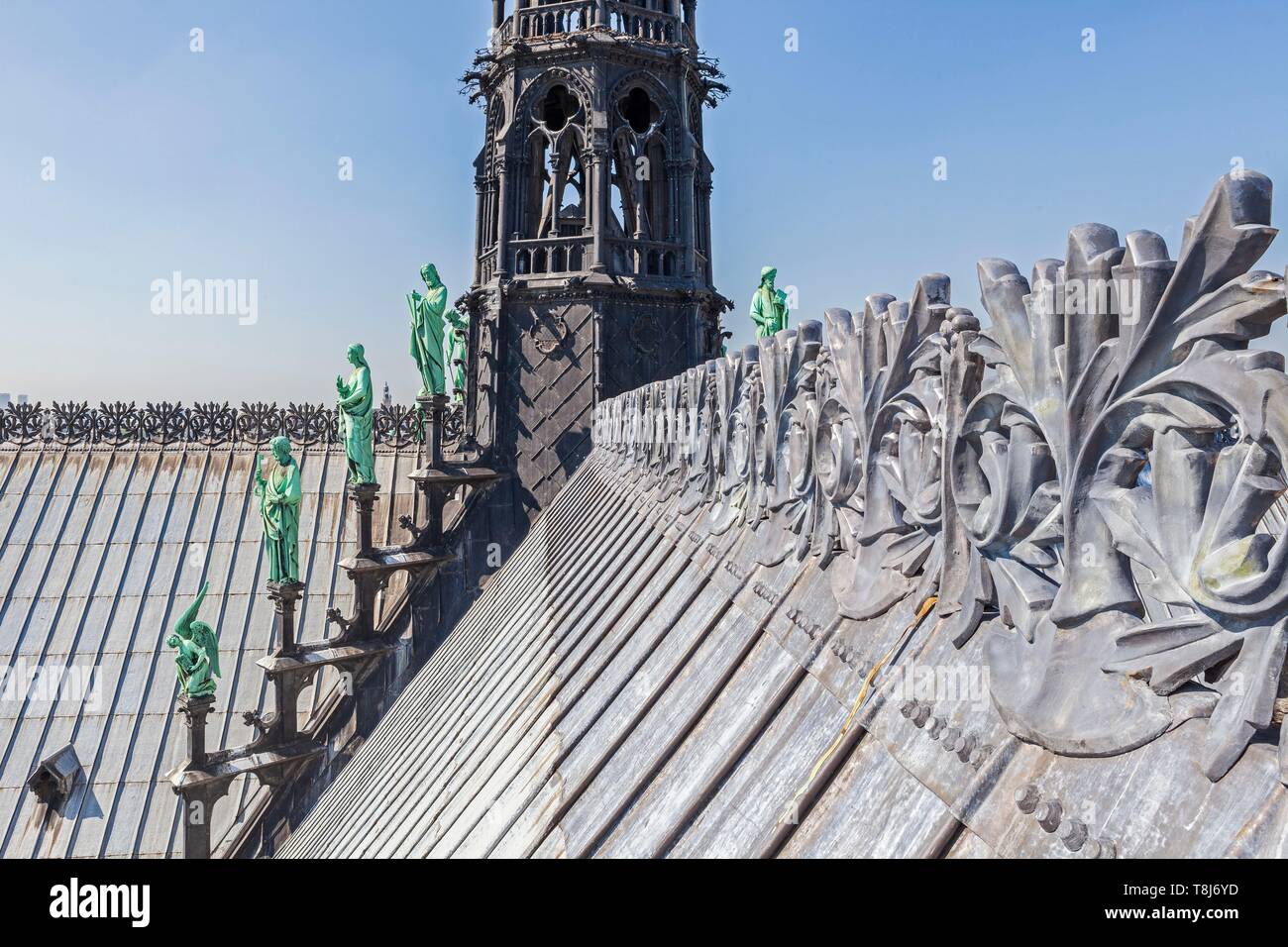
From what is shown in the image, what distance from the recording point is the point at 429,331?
65.1ft

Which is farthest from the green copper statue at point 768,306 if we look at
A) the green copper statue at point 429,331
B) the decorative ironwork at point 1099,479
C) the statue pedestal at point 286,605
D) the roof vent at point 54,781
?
the roof vent at point 54,781

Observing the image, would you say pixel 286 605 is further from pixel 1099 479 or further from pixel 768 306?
pixel 1099 479

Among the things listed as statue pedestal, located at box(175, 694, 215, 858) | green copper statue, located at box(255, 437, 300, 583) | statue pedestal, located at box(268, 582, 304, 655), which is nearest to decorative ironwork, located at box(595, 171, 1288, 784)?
statue pedestal, located at box(175, 694, 215, 858)

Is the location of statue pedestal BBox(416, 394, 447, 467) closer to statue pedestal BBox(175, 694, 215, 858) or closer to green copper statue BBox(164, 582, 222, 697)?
green copper statue BBox(164, 582, 222, 697)

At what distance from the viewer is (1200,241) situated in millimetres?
1634

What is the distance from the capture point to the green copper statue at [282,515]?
17414 mm

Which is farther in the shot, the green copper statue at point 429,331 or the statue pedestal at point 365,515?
the green copper statue at point 429,331

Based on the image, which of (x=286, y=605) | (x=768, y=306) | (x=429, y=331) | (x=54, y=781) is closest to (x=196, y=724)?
(x=286, y=605)

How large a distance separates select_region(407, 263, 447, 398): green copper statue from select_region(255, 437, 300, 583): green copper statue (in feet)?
11.6

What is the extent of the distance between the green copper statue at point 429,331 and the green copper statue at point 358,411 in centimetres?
134

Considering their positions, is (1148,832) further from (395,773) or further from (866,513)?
(395,773)

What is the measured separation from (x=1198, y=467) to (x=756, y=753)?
6.55 feet

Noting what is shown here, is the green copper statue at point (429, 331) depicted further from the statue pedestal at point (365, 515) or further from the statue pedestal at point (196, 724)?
the statue pedestal at point (196, 724)
